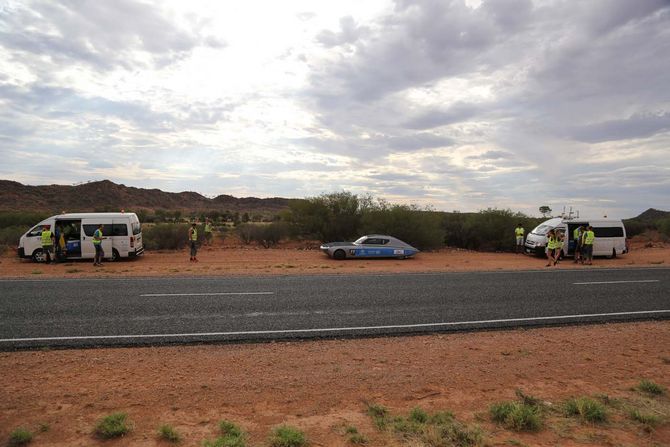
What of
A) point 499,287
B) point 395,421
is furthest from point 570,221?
point 395,421

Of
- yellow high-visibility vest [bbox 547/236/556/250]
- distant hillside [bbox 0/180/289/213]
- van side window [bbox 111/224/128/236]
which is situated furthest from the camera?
distant hillside [bbox 0/180/289/213]

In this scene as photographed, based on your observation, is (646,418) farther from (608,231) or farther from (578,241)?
(608,231)

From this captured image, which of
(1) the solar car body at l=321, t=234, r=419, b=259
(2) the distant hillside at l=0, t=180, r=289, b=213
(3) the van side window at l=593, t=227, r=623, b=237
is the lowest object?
(1) the solar car body at l=321, t=234, r=419, b=259

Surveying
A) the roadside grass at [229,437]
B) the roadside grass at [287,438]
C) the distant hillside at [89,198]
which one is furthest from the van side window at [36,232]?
the distant hillside at [89,198]

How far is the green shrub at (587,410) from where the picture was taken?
477 cm

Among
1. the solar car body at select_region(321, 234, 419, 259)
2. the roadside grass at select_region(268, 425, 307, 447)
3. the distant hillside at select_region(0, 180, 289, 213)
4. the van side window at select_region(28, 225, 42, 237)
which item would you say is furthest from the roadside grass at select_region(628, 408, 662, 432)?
the distant hillside at select_region(0, 180, 289, 213)

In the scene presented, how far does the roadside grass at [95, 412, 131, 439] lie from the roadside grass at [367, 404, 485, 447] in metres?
2.50

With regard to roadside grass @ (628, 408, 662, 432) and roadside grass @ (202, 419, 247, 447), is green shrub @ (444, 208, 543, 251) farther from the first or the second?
roadside grass @ (202, 419, 247, 447)

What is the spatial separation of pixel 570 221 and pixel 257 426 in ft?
73.2

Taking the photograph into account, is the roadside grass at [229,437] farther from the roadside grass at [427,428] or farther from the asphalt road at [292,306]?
the asphalt road at [292,306]

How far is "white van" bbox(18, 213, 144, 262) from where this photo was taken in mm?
18781

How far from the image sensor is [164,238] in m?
26.8

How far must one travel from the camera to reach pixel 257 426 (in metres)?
4.54

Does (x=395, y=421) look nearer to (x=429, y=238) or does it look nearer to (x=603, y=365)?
(x=603, y=365)
